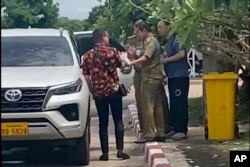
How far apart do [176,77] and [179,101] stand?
1.28 ft

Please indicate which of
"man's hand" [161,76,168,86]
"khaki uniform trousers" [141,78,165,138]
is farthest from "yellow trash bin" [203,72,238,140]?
"khaki uniform trousers" [141,78,165,138]

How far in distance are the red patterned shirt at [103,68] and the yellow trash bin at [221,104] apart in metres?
1.82

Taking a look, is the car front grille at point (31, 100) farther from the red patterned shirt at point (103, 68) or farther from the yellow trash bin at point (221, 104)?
the yellow trash bin at point (221, 104)

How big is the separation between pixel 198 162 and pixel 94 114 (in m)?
8.14

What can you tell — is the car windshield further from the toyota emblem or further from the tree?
the tree

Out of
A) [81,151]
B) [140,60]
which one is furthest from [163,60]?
[81,151]

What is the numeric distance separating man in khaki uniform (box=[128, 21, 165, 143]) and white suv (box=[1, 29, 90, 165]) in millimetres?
1196

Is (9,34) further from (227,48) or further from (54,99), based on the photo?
(227,48)

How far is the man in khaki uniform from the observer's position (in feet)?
35.7

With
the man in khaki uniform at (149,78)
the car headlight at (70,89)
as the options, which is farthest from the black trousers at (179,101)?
the car headlight at (70,89)

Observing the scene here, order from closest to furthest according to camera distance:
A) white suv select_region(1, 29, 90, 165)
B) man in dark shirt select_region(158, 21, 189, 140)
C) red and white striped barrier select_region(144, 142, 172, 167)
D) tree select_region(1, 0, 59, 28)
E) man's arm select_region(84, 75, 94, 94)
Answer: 1. red and white striped barrier select_region(144, 142, 172, 167)
2. white suv select_region(1, 29, 90, 165)
3. man's arm select_region(84, 75, 94, 94)
4. man in dark shirt select_region(158, 21, 189, 140)
5. tree select_region(1, 0, 59, 28)

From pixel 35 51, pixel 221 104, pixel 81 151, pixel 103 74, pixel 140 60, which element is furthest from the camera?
pixel 221 104

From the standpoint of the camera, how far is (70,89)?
951 centimetres

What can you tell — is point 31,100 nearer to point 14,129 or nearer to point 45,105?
point 45,105
